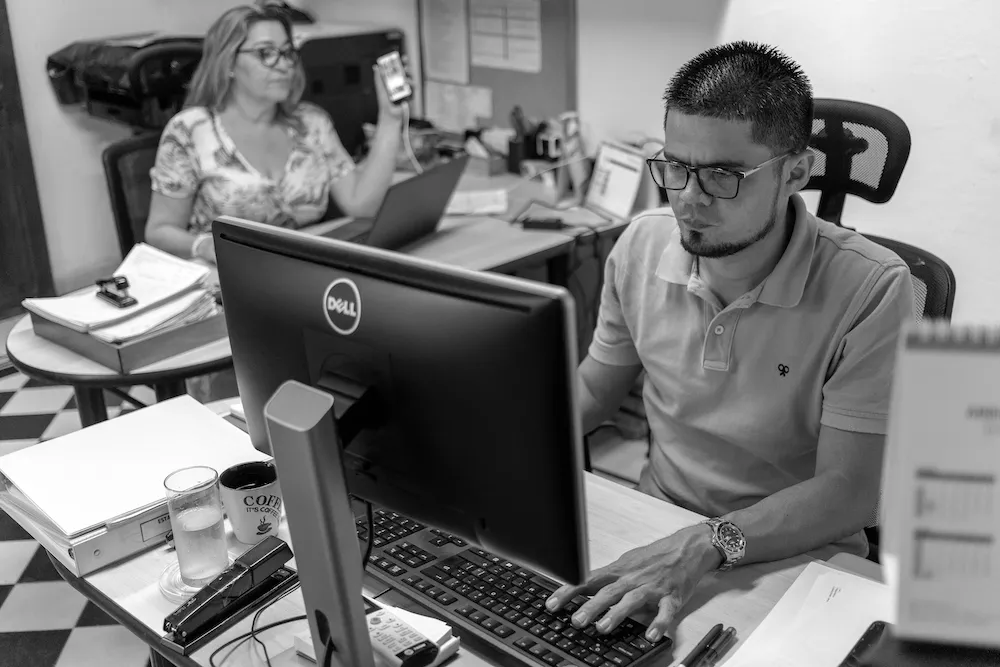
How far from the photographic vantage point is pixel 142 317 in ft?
6.79

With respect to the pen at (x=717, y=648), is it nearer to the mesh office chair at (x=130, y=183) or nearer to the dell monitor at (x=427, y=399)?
the dell monitor at (x=427, y=399)

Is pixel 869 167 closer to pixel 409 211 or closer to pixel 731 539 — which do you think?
pixel 731 539

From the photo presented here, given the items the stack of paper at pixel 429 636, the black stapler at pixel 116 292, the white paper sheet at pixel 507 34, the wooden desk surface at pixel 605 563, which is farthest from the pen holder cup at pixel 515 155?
the stack of paper at pixel 429 636

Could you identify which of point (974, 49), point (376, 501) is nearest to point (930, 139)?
point (974, 49)

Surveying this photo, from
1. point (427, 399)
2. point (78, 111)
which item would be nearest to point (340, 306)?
point (427, 399)

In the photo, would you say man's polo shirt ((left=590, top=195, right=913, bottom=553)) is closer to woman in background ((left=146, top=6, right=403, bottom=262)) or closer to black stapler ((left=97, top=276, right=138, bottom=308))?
black stapler ((left=97, top=276, right=138, bottom=308))

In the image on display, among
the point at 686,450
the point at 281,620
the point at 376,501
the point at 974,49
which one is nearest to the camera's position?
A: the point at 376,501

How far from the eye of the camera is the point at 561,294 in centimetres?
80

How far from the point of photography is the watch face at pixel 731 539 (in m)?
1.26

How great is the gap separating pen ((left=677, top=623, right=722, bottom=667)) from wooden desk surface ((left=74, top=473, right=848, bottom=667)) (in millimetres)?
21

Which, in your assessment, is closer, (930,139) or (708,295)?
(708,295)

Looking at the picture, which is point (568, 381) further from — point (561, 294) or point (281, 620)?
point (281, 620)

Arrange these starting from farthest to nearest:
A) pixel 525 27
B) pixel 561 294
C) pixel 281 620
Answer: pixel 525 27 < pixel 281 620 < pixel 561 294

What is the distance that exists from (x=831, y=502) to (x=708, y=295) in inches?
14.6
